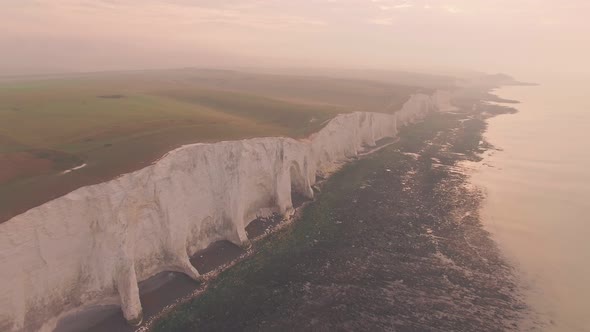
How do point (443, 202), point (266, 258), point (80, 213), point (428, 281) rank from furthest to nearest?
1. point (443, 202)
2. point (266, 258)
3. point (428, 281)
4. point (80, 213)

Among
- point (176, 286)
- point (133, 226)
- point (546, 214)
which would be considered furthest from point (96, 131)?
point (546, 214)

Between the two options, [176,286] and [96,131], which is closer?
[176,286]

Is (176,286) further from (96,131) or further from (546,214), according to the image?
(546,214)

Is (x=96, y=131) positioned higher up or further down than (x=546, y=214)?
higher up

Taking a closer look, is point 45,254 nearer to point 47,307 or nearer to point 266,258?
point 47,307

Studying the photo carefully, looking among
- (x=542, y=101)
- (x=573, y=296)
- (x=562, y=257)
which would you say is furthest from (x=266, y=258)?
(x=542, y=101)

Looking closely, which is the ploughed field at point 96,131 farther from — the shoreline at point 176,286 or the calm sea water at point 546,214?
the calm sea water at point 546,214
